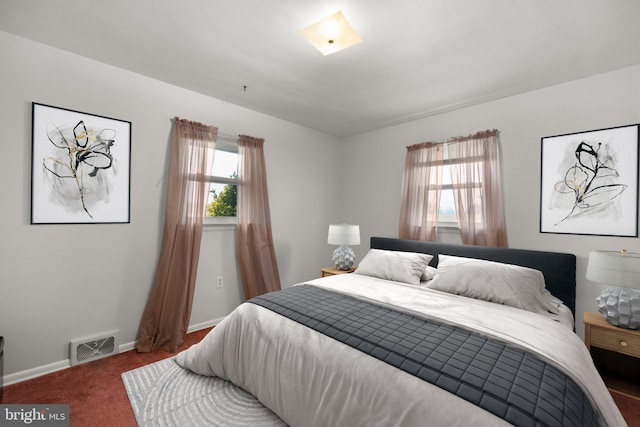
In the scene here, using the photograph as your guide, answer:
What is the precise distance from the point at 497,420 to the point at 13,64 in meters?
3.41

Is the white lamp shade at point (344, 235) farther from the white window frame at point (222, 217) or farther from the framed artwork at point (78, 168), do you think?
the framed artwork at point (78, 168)

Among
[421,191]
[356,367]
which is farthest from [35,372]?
[421,191]

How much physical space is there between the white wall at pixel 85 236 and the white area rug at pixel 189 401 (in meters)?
0.66

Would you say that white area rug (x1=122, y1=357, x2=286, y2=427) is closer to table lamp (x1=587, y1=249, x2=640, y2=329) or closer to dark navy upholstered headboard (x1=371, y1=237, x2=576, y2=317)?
dark navy upholstered headboard (x1=371, y1=237, x2=576, y2=317)

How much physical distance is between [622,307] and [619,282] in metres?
0.21

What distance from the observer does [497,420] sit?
0.97 m

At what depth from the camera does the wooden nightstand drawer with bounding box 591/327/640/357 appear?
187cm

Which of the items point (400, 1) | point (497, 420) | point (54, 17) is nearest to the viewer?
point (497, 420)

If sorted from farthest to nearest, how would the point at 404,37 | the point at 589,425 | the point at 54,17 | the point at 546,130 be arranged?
the point at 546,130
the point at 404,37
the point at 54,17
the point at 589,425

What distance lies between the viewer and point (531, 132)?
106 inches

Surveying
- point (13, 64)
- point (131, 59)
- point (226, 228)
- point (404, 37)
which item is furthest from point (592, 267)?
point (13, 64)

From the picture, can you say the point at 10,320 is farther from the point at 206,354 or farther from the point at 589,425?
the point at 589,425

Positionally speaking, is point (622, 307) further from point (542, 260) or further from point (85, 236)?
point (85, 236)

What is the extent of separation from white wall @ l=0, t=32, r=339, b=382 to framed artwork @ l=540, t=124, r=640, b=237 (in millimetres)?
2975
